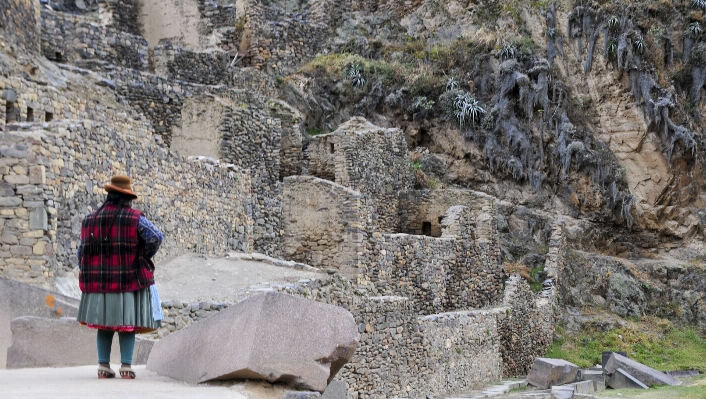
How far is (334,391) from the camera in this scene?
29.1 ft

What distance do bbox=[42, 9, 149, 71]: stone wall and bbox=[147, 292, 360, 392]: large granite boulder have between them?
1470 centimetres

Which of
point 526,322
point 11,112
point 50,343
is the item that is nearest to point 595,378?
point 526,322

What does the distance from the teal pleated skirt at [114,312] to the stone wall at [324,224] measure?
1073 centimetres

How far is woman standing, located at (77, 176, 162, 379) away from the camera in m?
8.02

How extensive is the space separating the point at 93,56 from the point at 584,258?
14286mm

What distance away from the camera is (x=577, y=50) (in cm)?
3419

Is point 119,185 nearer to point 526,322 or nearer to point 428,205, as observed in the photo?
point 526,322

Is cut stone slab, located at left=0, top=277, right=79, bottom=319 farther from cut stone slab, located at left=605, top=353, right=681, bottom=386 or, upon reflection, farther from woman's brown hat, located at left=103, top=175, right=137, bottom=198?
cut stone slab, located at left=605, top=353, right=681, bottom=386

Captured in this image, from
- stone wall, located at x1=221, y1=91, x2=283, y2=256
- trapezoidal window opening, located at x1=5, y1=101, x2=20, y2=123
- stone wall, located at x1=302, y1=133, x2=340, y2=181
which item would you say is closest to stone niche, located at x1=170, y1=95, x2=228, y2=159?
stone wall, located at x1=221, y1=91, x2=283, y2=256

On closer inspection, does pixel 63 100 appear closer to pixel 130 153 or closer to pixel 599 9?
pixel 130 153

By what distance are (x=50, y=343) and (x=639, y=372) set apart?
11.3 m

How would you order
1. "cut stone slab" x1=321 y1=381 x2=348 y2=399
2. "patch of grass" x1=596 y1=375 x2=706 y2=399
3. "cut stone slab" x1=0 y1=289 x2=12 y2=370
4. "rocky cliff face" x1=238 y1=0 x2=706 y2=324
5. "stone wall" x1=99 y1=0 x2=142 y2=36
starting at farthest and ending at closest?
"rocky cliff face" x1=238 y1=0 x2=706 y2=324 → "stone wall" x1=99 y1=0 x2=142 y2=36 → "patch of grass" x1=596 y1=375 x2=706 y2=399 → "cut stone slab" x1=0 y1=289 x2=12 y2=370 → "cut stone slab" x1=321 y1=381 x2=348 y2=399

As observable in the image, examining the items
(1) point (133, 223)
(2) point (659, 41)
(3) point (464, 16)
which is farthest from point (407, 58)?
(1) point (133, 223)

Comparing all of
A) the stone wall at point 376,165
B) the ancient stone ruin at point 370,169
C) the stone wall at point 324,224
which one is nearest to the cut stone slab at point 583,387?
the ancient stone ruin at point 370,169
